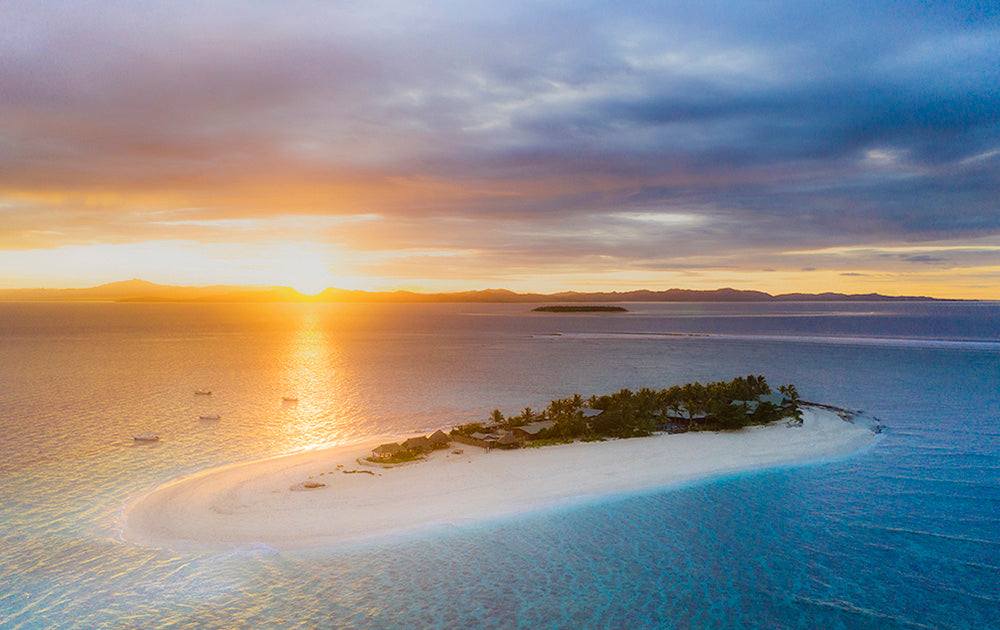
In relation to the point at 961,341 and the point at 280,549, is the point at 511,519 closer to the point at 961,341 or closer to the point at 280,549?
the point at 280,549

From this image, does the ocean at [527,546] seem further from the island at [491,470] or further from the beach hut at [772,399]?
Answer: the beach hut at [772,399]

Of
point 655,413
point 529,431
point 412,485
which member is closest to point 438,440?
point 529,431

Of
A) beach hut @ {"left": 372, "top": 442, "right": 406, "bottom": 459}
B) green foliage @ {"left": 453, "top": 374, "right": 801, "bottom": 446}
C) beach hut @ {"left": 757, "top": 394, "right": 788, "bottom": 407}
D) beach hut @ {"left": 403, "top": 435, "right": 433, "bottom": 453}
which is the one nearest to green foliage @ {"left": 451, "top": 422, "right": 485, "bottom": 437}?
green foliage @ {"left": 453, "top": 374, "right": 801, "bottom": 446}

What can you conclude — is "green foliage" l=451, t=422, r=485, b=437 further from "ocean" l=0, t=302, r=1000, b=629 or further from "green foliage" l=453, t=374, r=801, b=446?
"ocean" l=0, t=302, r=1000, b=629

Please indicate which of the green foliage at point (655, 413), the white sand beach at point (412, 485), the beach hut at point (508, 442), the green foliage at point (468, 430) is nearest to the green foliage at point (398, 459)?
the white sand beach at point (412, 485)

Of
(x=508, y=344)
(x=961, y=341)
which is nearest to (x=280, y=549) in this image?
(x=508, y=344)

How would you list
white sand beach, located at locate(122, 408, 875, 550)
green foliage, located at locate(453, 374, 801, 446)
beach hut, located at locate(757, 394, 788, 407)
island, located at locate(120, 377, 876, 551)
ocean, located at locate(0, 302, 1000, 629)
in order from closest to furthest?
1. ocean, located at locate(0, 302, 1000, 629)
2. white sand beach, located at locate(122, 408, 875, 550)
3. island, located at locate(120, 377, 876, 551)
4. green foliage, located at locate(453, 374, 801, 446)
5. beach hut, located at locate(757, 394, 788, 407)

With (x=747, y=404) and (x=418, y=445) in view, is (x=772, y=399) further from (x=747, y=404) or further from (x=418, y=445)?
(x=418, y=445)
